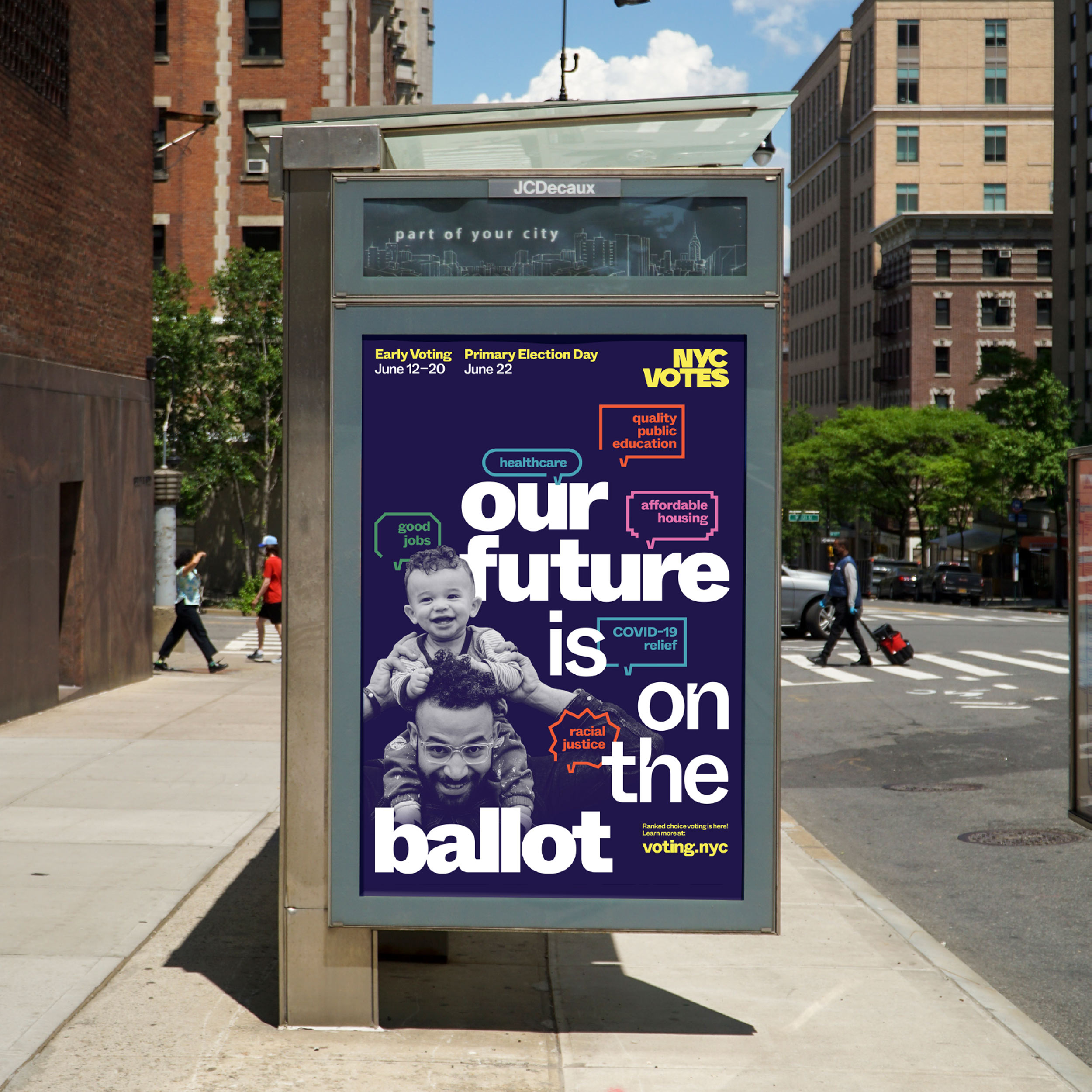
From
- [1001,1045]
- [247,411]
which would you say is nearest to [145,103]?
[1001,1045]

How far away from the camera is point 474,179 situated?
4.91 metres

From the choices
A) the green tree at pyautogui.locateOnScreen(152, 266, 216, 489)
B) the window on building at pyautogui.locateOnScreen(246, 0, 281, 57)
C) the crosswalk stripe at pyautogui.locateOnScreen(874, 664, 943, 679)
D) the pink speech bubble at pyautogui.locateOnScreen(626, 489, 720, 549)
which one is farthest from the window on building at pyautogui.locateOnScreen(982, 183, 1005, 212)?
the pink speech bubble at pyautogui.locateOnScreen(626, 489, 720, 549)

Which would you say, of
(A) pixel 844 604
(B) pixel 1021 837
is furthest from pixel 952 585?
(B) pixel 1021 837

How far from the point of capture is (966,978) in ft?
20.0

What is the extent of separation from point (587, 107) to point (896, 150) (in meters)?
102

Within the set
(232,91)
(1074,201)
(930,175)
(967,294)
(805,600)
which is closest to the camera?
(805,600)

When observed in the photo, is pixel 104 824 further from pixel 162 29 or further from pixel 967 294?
pixel 967 294

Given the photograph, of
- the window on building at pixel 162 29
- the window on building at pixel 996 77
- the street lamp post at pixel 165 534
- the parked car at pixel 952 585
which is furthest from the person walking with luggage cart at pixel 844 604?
the window on building at pixel 996 77

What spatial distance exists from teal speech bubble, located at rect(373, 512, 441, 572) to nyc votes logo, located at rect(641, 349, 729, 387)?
93 cm

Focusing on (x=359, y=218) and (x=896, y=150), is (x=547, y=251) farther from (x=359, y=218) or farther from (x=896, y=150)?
(x=896, y=150)

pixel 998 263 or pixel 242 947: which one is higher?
pixel 998 263

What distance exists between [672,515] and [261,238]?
38497mm

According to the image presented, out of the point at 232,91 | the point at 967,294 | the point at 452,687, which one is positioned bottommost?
the point at 452,687

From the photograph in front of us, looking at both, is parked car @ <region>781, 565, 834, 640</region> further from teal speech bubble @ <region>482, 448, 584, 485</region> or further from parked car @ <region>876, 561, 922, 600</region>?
parked car @ <region>876, 561, 922, 600</region>
